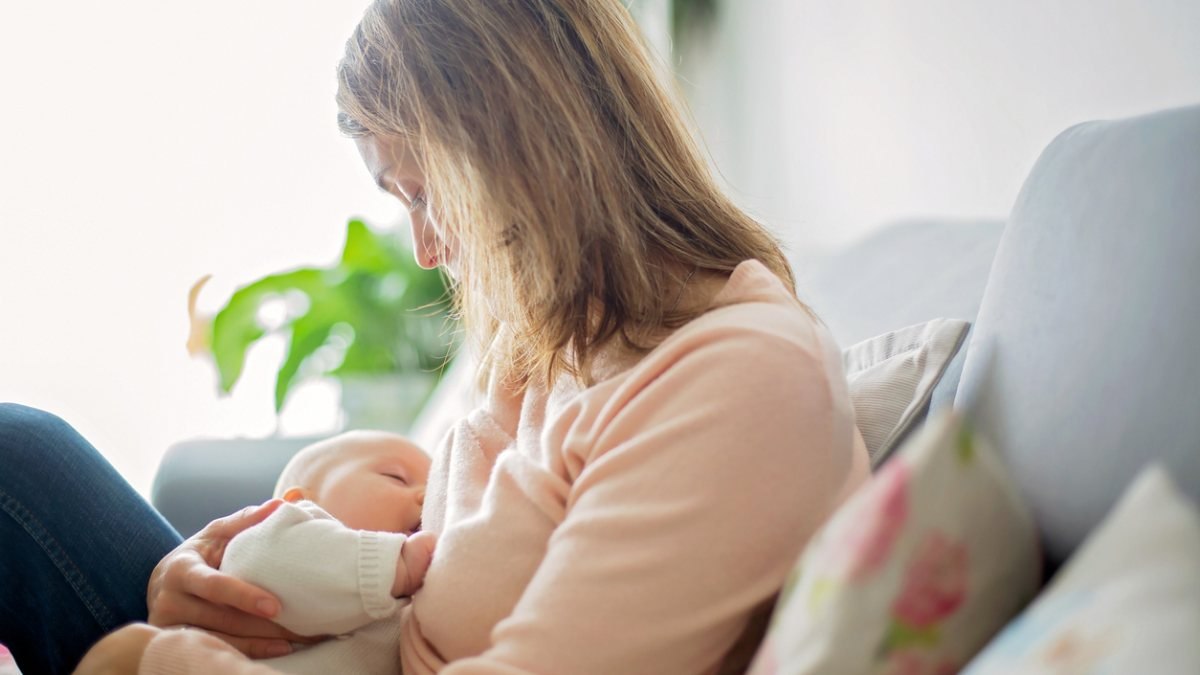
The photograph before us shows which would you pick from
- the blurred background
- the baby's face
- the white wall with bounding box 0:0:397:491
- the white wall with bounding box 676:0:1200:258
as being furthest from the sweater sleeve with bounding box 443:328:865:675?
the white wall with bounding box 0:0:397:491

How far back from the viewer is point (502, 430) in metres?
1.05

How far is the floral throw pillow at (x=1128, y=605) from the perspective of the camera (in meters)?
0.44

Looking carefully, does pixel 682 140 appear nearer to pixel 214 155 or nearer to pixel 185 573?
pixel 185 573

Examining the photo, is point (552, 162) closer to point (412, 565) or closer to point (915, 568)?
point (412, 565)

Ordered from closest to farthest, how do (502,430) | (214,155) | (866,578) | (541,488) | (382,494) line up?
1. (866,578)
2. (541,488)
3. (502,430)
4. (382,494)
5. (214,155)

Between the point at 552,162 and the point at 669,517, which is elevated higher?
the point at 552,162

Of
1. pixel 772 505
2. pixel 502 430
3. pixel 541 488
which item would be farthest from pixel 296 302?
pixel 772 505

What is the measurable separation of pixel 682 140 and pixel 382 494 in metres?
0.50

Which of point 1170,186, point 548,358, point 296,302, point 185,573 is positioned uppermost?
point 1170,186

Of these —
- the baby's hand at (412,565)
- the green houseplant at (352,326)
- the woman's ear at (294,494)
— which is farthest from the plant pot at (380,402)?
the baby's hand at (412,565)

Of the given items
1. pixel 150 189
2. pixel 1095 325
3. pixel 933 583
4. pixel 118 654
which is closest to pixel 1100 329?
pixel 1095 325

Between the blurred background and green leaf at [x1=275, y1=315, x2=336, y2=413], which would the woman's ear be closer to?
the blurred background

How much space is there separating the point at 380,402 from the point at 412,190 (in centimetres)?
184

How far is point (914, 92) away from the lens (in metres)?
1.61
